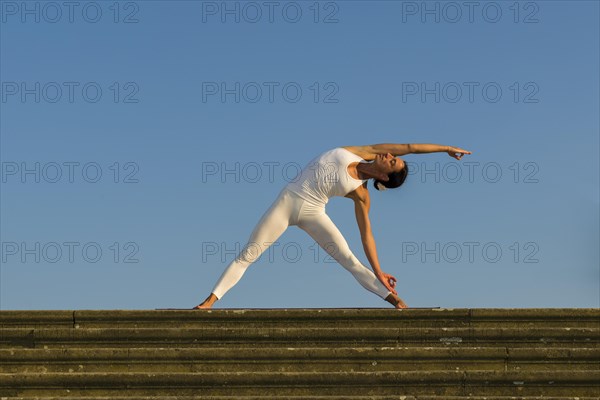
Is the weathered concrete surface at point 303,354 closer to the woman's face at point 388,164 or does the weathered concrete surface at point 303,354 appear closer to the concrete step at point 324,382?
the concrete step at point 324,382

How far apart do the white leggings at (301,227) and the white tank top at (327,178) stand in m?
0.09

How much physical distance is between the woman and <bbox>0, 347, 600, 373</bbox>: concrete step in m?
1.69

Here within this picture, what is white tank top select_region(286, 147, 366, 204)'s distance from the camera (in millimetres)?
8914

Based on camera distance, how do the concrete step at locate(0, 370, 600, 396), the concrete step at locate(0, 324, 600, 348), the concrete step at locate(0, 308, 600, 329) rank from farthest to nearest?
the concrete step at locate(0, 308, 600, 329) → the concrete step at locate(0, 324, 600, 348) → the concrete step at locate(0, 370, 600, 396)

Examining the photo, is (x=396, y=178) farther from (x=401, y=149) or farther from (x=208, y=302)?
(x=208, y=302)

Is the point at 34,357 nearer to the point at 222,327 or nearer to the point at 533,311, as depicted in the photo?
the point at 222,327

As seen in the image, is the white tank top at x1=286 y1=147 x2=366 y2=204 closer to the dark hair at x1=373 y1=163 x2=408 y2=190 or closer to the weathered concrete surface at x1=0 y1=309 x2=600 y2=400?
the dark hair at x1=373 y1=163 x2=408 y2=190

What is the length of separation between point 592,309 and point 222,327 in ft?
10.1

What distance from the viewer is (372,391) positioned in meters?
6.89

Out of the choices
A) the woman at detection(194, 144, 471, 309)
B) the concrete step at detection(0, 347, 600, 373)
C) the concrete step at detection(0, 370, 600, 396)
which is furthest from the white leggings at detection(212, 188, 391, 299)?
the concrete step at detection(0, 370, 600, 396)

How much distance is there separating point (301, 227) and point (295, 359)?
2228mm

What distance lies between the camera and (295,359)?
23.6 feet

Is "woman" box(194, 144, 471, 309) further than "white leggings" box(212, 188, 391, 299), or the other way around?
"white leggings" box(212, 188, 391, 299)

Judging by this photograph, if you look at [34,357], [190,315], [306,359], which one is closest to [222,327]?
[190,315]
